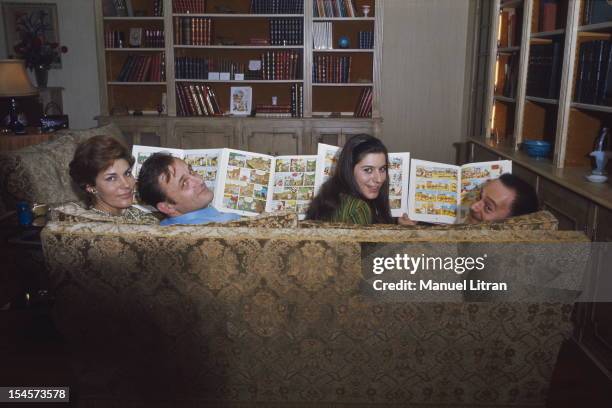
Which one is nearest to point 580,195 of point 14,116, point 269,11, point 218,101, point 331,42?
point 331,42

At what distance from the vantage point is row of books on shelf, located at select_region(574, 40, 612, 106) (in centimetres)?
252

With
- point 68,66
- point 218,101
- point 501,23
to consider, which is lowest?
point 218,101

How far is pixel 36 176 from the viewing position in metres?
2.81

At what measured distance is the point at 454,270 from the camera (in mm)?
1437

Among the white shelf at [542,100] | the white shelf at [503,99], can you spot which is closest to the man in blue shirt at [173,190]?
the white shelf at [542,100]

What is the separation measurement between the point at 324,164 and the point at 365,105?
267 centimetres

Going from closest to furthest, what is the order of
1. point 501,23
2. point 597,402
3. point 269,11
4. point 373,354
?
point 373,354 → point 597,402 → point 501,23 → point 269,11

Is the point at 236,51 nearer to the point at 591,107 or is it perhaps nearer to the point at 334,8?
the point at 334,8

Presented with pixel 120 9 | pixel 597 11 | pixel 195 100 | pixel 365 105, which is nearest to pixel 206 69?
pixel 195 100

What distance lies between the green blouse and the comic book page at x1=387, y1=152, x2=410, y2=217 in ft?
1.63

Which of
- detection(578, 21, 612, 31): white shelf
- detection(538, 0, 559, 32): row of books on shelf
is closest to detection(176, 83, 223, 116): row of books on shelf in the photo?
detection(538, 0, 559, 32): row of books on shelf

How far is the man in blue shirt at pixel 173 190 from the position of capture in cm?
186

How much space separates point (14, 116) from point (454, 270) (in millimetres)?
4161

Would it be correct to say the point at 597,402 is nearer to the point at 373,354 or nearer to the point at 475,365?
Result: the point at 475,365
